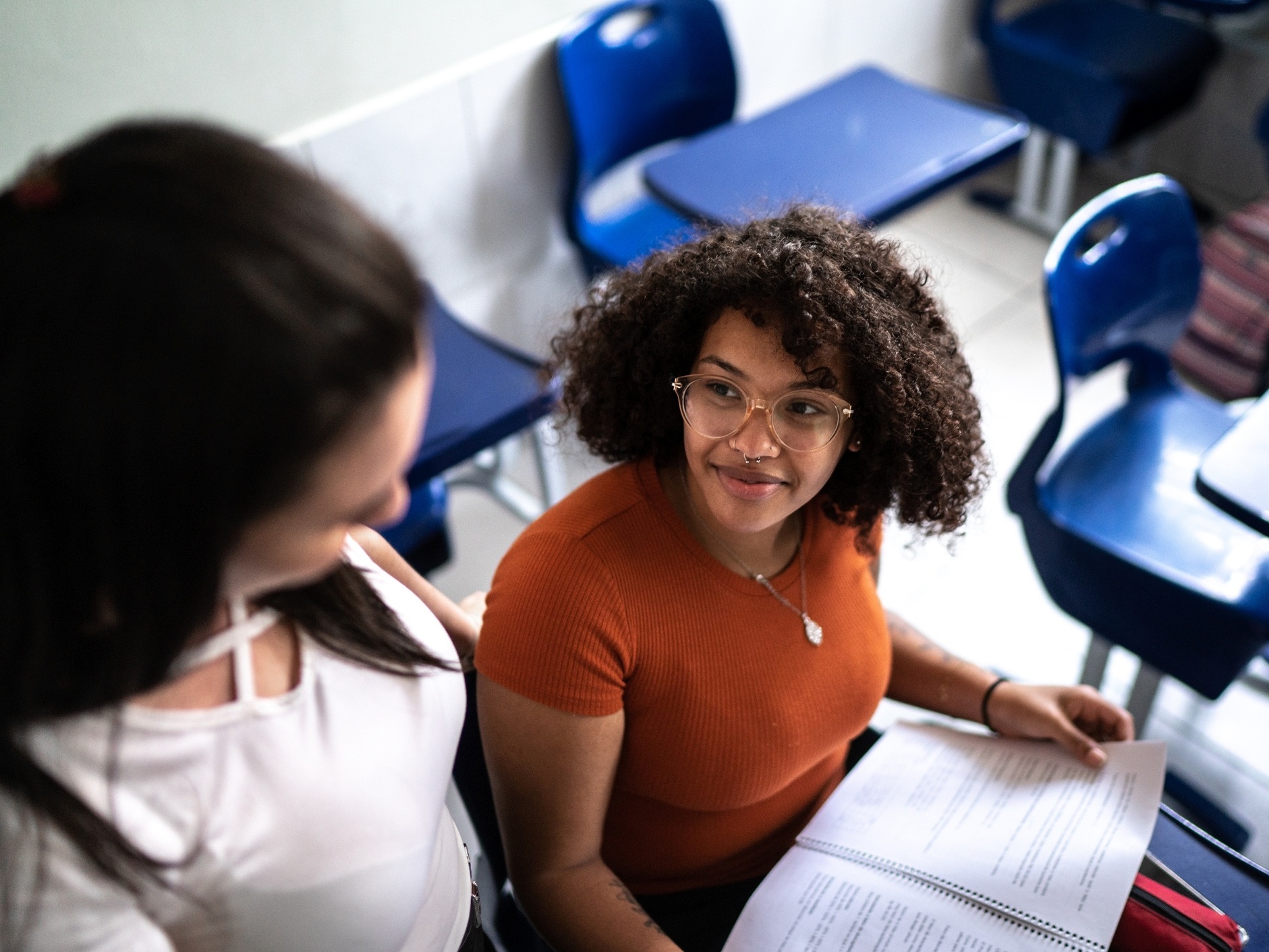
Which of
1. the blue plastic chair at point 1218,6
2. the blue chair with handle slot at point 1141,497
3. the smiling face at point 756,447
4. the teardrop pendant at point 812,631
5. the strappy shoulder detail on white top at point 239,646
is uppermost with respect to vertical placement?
the strappy shoulder detail on white top at point 239,646

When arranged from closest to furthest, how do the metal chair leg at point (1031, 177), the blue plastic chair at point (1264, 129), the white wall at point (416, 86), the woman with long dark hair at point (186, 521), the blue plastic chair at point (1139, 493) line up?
the woman with long dark hair at point (186, 521)
the blue plastic chair at point (1139, 493)
the white wall at point (416, 86)
the blue plastic chair at point (1264, 129)
the metal chair leg at point (1031, 177)

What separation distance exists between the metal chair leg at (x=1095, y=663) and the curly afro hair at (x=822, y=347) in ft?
2.47

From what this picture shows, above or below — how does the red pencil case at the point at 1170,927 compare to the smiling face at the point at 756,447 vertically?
below

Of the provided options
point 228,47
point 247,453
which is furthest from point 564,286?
point 247,453

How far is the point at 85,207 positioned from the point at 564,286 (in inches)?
98.6

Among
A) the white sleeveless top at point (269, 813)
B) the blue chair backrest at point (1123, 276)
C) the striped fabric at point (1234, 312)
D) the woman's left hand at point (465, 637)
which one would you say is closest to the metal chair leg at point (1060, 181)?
the striped fabric at point (1234, 312)

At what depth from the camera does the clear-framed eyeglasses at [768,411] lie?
1047 millimetres

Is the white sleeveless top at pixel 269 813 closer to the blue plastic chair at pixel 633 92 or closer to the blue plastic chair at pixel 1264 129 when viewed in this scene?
the blue plastic chair at pixel 633 92

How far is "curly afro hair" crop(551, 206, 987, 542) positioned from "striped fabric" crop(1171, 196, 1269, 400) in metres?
1.60

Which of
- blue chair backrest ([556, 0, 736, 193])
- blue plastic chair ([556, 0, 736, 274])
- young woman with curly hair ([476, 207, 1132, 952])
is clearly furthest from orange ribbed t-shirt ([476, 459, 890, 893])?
blue chair backrest ([556, 0, 736, 193])

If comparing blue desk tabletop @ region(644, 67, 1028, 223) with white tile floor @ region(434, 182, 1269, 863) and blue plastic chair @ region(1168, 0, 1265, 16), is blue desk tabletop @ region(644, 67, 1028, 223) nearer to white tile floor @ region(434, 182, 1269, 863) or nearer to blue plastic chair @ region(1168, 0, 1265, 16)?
white tile floor @ region(434, 182, 1269, 863)

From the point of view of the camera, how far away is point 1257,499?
4.48 ft

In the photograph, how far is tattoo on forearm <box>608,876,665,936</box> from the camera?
3.42 feet

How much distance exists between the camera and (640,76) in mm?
2543
